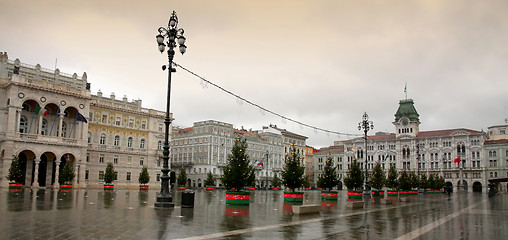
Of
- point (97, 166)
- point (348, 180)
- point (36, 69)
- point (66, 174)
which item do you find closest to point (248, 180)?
point (348, 180)

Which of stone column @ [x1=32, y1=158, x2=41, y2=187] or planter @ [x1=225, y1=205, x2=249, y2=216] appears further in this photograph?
stone column @ [x1=32, y1=158, x2=41, y2=187]

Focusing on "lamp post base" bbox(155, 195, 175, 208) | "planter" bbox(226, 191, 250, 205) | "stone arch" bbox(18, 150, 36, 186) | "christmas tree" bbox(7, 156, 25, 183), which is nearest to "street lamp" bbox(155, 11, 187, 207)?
"lamp post base" bbox(155, 195, 175, 208)

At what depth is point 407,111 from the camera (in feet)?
383

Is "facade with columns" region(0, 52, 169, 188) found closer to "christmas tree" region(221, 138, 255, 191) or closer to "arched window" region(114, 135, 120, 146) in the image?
"arched window" region(114, 135, 120, 146)

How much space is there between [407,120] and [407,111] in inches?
144

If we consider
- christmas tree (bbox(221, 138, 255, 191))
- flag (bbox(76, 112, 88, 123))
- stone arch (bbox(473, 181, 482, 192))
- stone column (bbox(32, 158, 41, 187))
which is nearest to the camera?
christmas tree (bbox(221, 138, 255, 191))

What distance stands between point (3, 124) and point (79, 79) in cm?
1850

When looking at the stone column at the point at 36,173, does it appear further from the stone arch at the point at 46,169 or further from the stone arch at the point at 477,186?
the stone arch at the point at 477,186

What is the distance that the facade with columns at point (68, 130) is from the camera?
173 ft

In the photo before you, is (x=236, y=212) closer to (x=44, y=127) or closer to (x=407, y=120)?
(x=44, y=127)

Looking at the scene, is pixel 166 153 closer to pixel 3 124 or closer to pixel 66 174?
pixel 66 174

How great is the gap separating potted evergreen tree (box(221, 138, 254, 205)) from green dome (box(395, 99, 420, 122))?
99997 millimetres

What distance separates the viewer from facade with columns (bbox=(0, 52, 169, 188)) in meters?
52.7

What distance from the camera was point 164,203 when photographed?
20.2m
